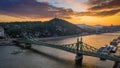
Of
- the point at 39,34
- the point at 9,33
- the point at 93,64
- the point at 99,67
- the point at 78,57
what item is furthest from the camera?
the point at 39,34

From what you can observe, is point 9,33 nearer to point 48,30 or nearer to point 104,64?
point 48,30

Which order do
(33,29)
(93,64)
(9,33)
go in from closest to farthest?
(93,64) < (9,33) < (33,29)

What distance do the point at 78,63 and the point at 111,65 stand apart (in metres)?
6.33

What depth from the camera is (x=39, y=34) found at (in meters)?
116

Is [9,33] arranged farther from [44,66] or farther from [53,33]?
[44,66]

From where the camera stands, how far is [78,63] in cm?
3950

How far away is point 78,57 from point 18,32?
2873 inches

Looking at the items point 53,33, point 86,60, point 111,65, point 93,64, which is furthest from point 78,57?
point 53,33

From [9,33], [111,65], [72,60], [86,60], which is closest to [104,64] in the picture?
[111,65]

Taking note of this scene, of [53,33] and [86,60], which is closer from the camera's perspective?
[86,60]

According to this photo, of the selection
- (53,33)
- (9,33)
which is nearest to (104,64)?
(9,33)

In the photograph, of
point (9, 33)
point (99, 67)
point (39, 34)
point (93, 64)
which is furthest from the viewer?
point (39, 34)

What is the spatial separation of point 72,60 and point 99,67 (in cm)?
830

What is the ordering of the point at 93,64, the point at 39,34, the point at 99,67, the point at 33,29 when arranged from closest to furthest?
the point at 99,67 → the point at 93,64 → the point at 39,34 → the point at 33,29
